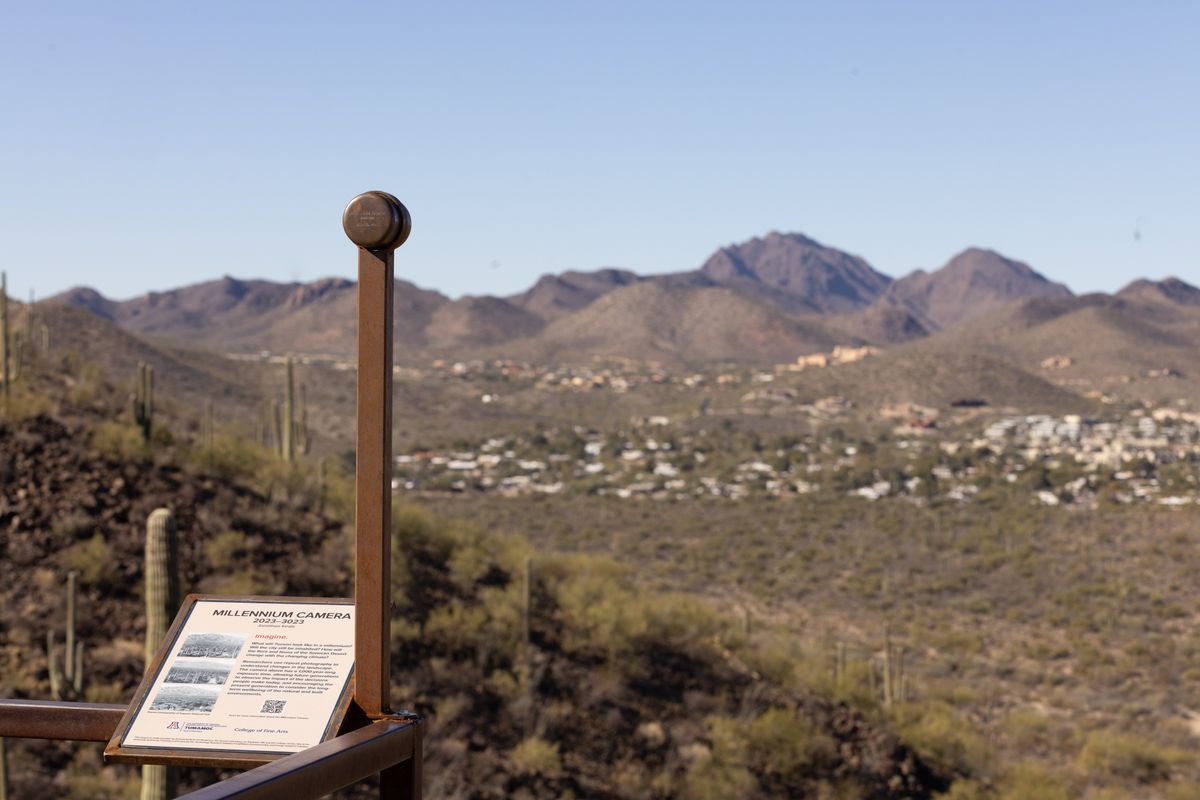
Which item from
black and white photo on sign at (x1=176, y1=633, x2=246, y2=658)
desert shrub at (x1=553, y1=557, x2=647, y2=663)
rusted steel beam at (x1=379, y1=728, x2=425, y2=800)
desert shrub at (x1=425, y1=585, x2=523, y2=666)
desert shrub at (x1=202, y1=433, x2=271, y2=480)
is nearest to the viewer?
rusted steel beam at (x1=379, y1=728, x2=425, y2=800)

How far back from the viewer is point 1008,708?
2208cm

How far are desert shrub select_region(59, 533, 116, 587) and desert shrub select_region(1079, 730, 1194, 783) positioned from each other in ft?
48.7

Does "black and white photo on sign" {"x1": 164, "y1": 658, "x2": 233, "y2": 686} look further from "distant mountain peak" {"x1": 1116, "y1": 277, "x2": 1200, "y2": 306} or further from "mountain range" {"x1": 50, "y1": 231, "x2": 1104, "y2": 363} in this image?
"distant mountain peak" {"x1": 1116, "y1": 277, "x2": 1200, "y2": 306}

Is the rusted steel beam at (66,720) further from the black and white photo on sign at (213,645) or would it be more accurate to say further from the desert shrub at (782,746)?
the desert shrub at (782,746)

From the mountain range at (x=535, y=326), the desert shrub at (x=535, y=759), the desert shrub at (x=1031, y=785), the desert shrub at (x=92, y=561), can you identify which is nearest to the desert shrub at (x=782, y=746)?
the desert shrub at (x=1031, y=785)

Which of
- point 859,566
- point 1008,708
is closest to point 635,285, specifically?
point 859,566

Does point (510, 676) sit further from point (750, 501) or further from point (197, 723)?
point (750, 501)

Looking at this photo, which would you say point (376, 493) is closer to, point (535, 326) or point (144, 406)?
point (144, 406)

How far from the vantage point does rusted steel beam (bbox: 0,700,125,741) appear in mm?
3025

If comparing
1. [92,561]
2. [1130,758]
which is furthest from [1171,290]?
[92,561]

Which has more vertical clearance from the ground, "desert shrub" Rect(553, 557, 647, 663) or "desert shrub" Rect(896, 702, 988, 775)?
"desert shrub" Rect(553, 557, 647, 663)

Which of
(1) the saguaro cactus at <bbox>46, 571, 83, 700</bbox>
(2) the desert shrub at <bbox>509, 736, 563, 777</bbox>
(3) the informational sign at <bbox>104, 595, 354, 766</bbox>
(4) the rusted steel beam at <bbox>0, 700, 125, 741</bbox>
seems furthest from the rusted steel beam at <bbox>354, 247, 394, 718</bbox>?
(2) the desert shrub at <bbox>509, 736, 563, 777</bbox>

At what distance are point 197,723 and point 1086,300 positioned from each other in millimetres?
144187

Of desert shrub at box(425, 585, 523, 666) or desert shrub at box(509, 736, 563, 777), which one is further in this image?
desert shrub at box(425, 585, 523, 666)
